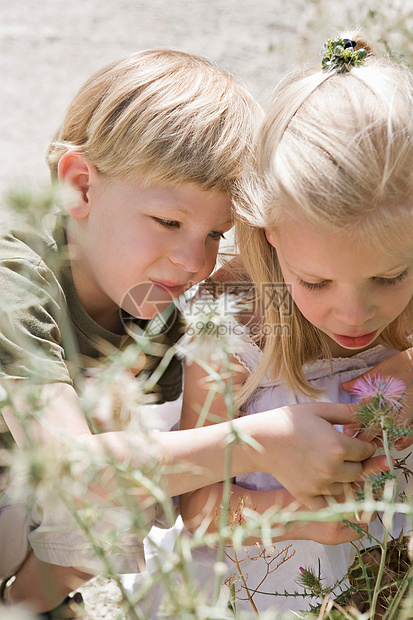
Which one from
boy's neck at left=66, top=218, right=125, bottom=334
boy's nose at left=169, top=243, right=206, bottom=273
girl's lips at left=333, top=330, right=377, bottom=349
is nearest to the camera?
girl's lips at left=333, top=330, right=377, bottom=349

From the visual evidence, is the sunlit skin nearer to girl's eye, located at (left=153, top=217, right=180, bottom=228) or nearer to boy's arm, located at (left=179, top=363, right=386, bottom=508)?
girl's eye, located at (left=153, top=217, right=180, bottom=228)

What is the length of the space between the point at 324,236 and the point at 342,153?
0.35 ft

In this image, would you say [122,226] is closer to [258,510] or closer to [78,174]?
[78,174]

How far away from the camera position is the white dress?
3.50 feet

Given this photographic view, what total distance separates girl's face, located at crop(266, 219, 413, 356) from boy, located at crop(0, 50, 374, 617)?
0.18m

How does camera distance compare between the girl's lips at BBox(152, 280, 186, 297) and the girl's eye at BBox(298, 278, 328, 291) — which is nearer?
the girl's eye at BBox(298, 278, 328, 291)

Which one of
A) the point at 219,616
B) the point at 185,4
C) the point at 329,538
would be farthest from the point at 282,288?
the point at 185,4

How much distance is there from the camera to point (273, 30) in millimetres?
2814

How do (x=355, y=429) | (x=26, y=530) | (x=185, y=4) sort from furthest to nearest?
(x=185, y=4) → (x=26, y=530) → (x=355, y=429)

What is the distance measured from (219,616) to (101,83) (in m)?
0.97

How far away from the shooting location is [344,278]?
2.91ft

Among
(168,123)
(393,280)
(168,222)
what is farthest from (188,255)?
(393,280)

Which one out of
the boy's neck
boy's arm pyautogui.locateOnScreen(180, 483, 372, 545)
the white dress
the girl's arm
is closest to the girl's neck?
the white dress

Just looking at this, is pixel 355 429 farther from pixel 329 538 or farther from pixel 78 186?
pixel 78 186
